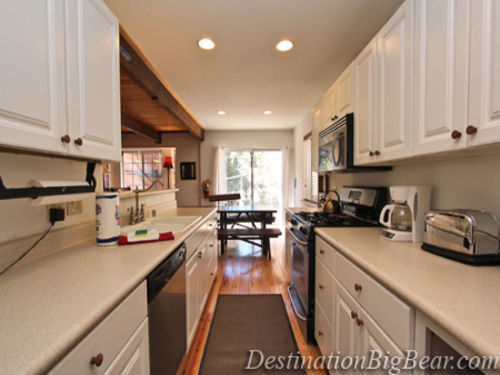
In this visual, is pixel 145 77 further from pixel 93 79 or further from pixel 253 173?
pixel 253 173

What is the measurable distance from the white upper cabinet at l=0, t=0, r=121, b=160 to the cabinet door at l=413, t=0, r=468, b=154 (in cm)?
162

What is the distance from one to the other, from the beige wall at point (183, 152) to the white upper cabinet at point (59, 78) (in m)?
4.33

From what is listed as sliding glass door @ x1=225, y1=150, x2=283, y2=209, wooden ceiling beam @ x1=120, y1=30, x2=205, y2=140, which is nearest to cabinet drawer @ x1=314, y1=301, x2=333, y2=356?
wooden ceiling beam @ x1=120, y1=30, x2=205, y2=140

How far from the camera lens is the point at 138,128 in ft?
14.6

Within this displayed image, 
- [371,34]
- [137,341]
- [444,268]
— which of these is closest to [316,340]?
[444,268]

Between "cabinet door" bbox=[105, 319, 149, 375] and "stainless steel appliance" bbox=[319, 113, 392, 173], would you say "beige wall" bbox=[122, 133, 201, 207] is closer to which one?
"stainless steel appliance" bbox=[319, 113, 392, 173]

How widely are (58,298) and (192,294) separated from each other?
3.49 feet

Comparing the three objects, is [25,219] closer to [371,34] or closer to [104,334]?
[104,334]

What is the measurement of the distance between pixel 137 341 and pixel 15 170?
36.4 inches

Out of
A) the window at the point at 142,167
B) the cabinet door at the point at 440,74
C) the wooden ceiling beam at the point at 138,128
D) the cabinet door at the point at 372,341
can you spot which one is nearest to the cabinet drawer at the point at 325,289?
the cabinet door at the point at 372,341

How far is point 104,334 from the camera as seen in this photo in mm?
647

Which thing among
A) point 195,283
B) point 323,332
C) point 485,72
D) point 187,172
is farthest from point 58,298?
point 187,172

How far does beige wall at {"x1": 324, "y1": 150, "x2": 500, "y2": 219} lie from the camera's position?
3.35 ft

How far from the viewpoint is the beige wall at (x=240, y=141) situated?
17.9 ft
